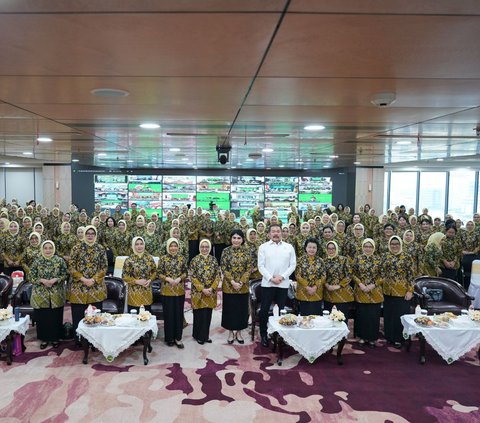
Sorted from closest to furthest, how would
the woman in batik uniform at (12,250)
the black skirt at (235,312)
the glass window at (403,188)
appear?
the black skirt at (235,312), the woman in batik uniform at (12,250), the glass window at (403,188)

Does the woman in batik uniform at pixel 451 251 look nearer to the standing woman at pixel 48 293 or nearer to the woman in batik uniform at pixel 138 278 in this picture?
the woman in batik uniform at pixel 138 278

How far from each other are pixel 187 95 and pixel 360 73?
1654mm

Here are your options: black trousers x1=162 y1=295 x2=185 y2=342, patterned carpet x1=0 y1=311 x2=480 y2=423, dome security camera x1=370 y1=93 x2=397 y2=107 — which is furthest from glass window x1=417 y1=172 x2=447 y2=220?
dome security camera x1=370 y1=93 x2=397 y2=107

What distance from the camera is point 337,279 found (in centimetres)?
628

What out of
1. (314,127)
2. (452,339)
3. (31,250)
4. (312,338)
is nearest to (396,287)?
(452,339)

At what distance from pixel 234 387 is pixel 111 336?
168 cm

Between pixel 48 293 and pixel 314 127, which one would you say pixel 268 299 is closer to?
pixel 314 127

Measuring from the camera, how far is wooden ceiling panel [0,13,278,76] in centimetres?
213

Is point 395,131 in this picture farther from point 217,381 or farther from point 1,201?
point 1,201

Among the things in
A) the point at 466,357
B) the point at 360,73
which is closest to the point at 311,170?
the point at 466,357

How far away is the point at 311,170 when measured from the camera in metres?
19.1

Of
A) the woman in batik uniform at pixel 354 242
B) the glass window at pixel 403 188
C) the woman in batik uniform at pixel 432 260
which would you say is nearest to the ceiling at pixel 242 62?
the woman in batik uniform at pixel 432 260

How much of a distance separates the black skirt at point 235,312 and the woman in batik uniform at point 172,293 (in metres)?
0.71

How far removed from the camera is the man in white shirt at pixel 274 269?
6090 mm
